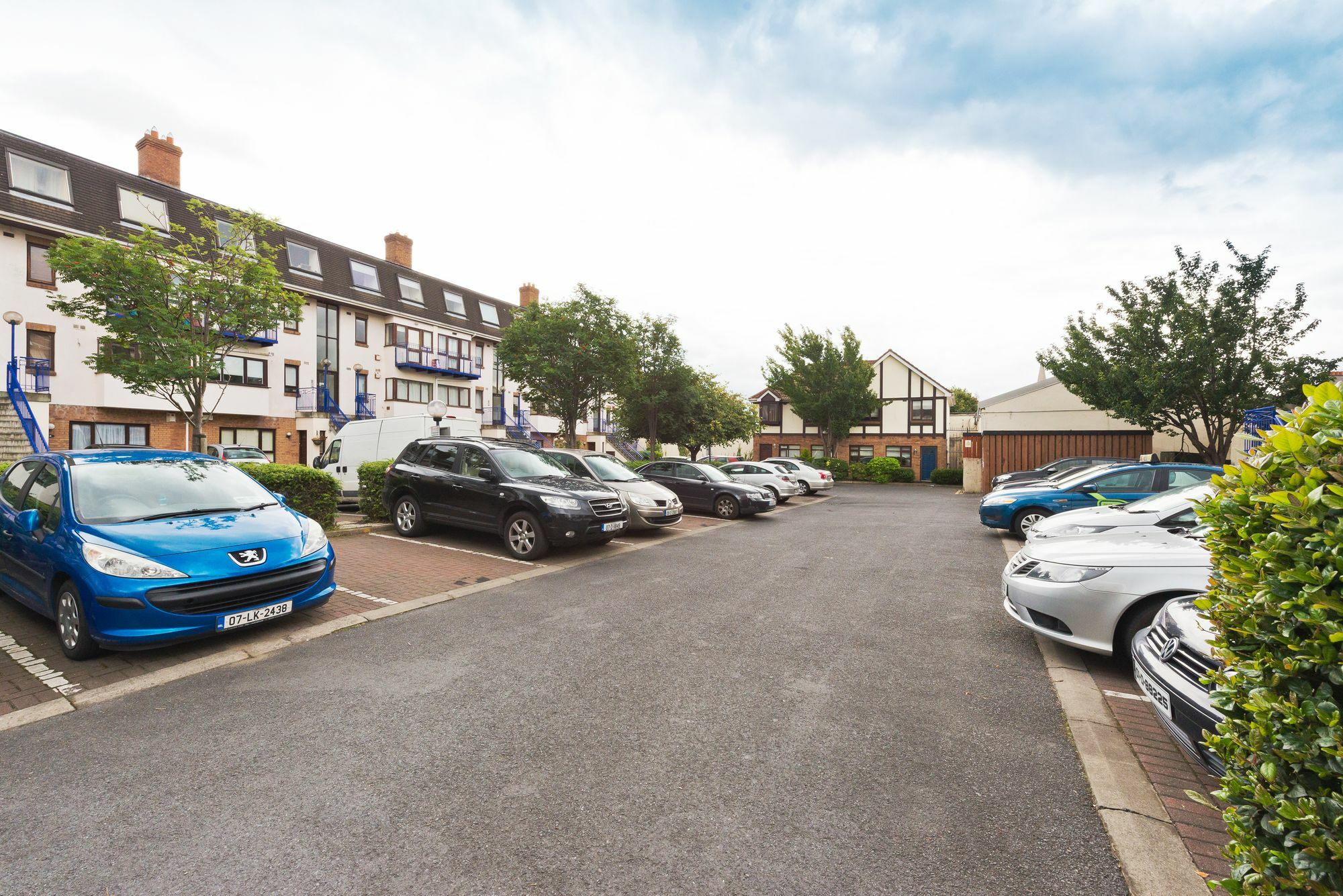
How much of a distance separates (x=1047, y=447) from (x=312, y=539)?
29.3 metres

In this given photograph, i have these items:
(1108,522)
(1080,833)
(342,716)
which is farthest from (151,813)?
(1108,522)

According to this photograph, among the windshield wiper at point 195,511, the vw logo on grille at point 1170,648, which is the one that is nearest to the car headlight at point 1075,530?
the vw logo on grille at point 1170,648

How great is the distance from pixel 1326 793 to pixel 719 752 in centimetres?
237

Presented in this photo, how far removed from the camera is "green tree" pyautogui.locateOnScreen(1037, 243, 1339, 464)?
1850 centimetres

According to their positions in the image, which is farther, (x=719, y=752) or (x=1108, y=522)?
(x=1108, y=522)

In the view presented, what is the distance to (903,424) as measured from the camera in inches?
1629

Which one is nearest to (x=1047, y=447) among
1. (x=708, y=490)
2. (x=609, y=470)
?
(x=708, y=490)

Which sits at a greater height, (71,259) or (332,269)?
(332,269)

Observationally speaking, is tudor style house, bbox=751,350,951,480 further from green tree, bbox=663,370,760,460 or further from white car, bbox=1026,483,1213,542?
white car, bbox=1026,483,1213,542

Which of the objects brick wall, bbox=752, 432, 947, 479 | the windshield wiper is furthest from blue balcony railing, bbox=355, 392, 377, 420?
the windshield wiper

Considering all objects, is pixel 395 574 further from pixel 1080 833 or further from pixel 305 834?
pixel 1080 833

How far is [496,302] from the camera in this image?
136 feet

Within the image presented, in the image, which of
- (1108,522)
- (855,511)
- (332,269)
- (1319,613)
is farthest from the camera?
(332,269)

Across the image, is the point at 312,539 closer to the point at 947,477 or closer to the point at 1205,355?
the point at 1205,355
